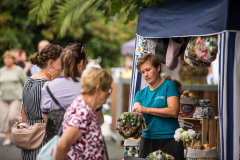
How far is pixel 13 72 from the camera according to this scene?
9.05 meters

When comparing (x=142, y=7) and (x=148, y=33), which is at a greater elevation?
(x=142, y=7)

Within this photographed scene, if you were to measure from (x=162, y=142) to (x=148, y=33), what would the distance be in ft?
4.60

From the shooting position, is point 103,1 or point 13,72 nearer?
point 103,1

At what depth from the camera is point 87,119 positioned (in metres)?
3.24

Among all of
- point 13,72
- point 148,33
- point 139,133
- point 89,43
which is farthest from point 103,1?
point 89,43

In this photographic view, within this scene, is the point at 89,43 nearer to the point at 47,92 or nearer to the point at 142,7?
the point at 142,7

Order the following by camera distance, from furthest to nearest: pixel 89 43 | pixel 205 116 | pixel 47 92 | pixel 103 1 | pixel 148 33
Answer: pixel 89 43, pixel 103 1, pixel 205 116, pixel 148 33, pixel 47 92

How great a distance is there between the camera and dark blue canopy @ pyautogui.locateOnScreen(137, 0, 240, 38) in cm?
409

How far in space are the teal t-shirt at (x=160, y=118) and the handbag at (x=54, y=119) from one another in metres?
1.06

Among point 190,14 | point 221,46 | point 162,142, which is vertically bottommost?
point 162,142

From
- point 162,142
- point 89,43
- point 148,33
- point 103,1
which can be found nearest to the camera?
point 162,142

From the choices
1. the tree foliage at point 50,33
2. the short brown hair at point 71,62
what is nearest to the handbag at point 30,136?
the short brown hair at point 71,62

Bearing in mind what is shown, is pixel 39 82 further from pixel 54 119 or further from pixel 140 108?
pixel 140 108

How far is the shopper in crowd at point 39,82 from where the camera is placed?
4.30 meters
